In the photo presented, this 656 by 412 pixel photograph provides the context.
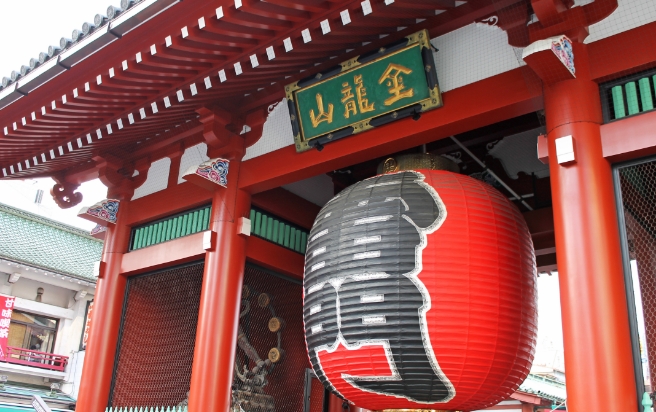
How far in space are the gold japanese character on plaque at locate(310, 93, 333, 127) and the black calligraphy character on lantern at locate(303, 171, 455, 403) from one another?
3.29 ft

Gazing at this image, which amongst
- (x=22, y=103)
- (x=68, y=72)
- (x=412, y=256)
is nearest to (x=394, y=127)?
(x=412, y=256)

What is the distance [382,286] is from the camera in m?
4.26

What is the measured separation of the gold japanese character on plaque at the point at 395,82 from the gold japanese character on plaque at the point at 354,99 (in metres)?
0.20

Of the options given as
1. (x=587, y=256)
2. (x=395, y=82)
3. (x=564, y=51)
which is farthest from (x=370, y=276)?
(x=564, y=51)

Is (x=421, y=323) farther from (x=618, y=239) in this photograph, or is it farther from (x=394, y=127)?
(x=394, y=127)

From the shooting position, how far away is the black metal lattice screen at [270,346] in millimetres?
6582

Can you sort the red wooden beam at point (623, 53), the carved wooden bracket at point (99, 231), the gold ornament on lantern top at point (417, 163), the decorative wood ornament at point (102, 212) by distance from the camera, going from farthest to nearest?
the carved wooden bracket at point (99, 231), the decorative wood ornament at point (102, 212), the gold ornament on lantern top at point (417, 163), the red wooden beam at point (623, 53)

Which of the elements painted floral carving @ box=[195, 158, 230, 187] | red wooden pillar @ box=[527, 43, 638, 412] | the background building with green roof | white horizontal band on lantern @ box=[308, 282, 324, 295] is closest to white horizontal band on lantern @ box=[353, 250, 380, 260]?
white horizontal band on lantern @ box=[308, 282, 324, 295]

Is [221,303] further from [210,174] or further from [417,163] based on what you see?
[417,163]

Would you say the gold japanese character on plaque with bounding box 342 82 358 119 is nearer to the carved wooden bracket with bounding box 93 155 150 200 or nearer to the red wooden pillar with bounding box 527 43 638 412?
the red wooden pillar with bounding box 527 43 638 412

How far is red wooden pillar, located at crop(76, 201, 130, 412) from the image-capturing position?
6543 mm

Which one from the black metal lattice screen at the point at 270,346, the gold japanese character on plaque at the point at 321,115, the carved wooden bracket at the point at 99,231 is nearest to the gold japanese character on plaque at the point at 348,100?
the gold japanese character on plaque at the point at 321,115

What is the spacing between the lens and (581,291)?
3662mm

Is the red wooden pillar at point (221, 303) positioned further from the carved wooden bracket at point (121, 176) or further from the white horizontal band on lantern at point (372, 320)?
→ the white horizontal band on lantern at point (372, 320)
